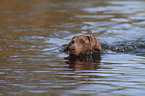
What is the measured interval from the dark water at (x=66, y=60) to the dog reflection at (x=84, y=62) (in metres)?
0.03

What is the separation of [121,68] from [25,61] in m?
2.84

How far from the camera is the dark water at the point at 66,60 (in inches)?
278

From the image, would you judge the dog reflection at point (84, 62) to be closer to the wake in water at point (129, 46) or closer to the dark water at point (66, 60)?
the dark water at point (66, 60)

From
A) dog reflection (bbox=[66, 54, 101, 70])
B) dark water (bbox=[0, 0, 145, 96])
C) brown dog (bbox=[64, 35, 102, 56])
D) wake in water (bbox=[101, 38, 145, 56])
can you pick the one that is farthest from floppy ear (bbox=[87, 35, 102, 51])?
wake in water (bbox=[101, 38, 145, 56])

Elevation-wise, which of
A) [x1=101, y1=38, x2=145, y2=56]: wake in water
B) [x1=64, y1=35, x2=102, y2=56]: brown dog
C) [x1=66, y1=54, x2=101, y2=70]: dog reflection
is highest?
[x1=64, y1=35, x2=102, y2=56]: brown dog

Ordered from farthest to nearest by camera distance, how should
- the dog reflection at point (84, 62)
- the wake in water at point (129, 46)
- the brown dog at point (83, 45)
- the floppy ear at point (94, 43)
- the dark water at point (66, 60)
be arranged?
the wake in water at point (129, 46)
the floppy ear at point (94, 43)
the brown dog at point (83, 45)
the dog reflection at point (84, 62)
the dark water at point (66, 60)

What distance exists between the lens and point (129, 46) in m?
12.2

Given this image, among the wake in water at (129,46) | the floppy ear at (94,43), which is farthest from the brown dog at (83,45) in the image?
the wake in water at (129,46)

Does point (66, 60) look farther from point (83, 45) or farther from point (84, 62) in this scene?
point (83, 45)

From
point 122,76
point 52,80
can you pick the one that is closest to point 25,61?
point 52,80

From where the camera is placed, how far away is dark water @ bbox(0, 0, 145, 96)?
705 centimetres

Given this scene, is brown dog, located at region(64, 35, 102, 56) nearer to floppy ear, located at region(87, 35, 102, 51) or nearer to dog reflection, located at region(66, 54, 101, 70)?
floppy ear, located at region(87, 35, 102, 51)

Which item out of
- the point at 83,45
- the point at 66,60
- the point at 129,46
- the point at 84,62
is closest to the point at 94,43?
the point at 83,45

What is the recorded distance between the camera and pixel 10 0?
31328 mm
